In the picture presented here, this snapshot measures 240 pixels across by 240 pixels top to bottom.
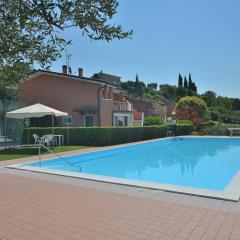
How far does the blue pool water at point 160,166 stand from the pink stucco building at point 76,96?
8.24 meters

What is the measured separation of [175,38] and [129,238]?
54.4 feet

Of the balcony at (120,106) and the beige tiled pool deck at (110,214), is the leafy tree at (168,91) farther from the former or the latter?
the beige tiled pool deck at (110,214)

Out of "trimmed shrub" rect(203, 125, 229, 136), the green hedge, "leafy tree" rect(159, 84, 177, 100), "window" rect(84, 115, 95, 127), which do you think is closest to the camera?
the green hedge

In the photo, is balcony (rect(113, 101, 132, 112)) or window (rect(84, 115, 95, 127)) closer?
window (rect(84, 115, 95, 127))

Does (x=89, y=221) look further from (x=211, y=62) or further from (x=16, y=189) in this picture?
(x=211, y=62)

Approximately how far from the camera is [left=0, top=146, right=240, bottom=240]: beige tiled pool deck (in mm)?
5418

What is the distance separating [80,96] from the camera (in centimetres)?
3102

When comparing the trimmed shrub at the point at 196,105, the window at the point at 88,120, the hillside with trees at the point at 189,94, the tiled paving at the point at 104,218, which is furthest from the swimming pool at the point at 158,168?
the hillside with trees at the point at 189,94

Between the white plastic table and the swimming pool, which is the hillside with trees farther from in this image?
the swimming pool

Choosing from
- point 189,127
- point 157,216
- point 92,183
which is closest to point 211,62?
point 189,127

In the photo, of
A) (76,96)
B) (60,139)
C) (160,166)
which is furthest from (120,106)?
(160,166)

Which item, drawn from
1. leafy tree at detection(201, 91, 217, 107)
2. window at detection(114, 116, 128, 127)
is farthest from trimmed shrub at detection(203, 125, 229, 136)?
leafy tree at detection(201, 91, 217, 107)

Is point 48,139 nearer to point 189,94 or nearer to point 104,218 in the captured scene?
point 104,218

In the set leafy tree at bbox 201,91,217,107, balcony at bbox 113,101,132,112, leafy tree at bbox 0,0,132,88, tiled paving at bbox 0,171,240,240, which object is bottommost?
tiled paving at bbox 0,171,240,240
